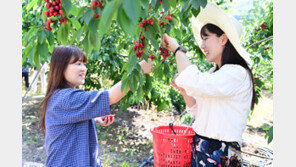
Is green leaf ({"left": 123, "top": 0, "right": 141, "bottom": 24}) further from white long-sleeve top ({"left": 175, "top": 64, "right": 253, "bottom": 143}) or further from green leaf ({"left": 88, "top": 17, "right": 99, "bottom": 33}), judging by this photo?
white long-sleeve top ({"left": 175, "top": 64, "right": 253, "bottom": 143})

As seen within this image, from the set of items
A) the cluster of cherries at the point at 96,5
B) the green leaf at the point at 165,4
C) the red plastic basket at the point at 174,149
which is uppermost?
the green leaf at the point at 165,4

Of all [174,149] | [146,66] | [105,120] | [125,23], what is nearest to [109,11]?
[125,23]

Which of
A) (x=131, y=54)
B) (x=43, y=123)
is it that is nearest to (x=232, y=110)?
(x=131, y=54)

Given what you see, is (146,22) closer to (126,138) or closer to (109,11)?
(109,11)

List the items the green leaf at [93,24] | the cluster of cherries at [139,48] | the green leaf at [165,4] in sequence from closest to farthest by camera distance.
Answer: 1. the green leaf at [93,24]
2. the green leaf at [165,4]
3. the cluster of cherries at [139,48]

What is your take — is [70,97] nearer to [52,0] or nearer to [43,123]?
[43,123]

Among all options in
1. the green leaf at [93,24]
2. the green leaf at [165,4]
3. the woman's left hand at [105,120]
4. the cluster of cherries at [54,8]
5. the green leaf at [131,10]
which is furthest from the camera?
the woman's left hand at [105,120]

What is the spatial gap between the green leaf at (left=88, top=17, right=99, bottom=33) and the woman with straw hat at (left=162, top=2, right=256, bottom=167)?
58 centimetres

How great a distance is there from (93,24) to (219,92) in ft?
2.34

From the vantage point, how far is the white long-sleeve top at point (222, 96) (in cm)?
131

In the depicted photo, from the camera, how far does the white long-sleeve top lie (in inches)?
51.7

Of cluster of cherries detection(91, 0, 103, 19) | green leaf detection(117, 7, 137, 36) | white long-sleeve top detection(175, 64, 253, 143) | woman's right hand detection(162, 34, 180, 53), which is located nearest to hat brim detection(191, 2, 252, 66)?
white long-sleeve top detection(175, 64, 253, 143)

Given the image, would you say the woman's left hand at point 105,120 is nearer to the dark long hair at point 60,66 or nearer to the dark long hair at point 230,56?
the dark long hair at point 60,66

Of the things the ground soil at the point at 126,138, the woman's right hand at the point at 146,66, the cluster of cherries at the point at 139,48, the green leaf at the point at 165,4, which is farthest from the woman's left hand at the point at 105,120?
the ground soil at the point at 126,138
